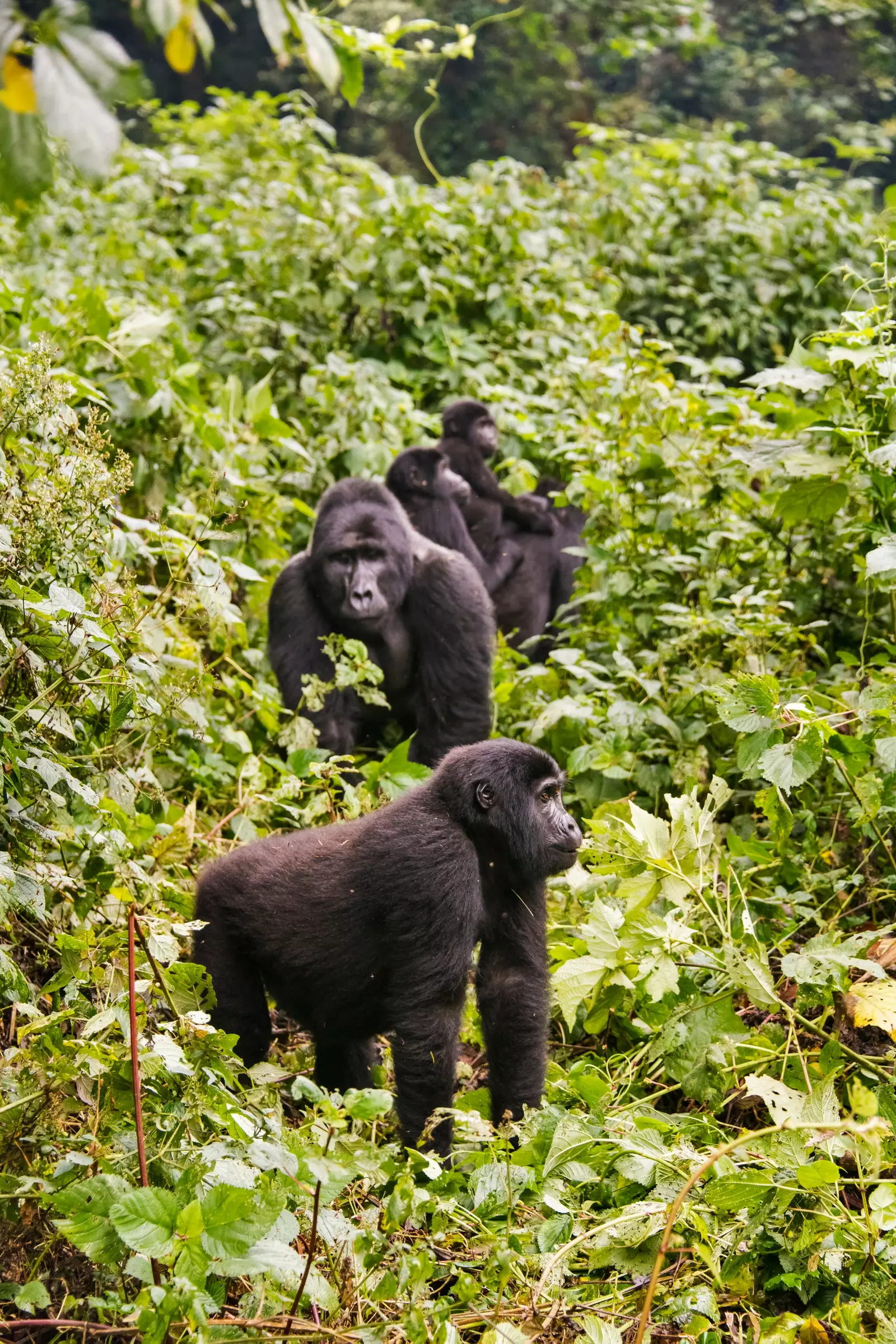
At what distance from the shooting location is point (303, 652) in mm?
4621

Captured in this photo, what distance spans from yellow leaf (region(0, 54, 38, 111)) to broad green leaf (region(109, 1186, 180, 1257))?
1.30 metres

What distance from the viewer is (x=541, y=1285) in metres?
2.03

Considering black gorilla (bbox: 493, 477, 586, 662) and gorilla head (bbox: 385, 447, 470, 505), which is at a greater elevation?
gorilla head (bbox: 385, 447, 470, 505)

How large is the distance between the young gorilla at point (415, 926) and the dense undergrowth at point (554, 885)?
0.38 ft

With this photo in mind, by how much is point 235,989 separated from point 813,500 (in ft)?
6.66

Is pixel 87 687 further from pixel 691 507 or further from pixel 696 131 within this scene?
pixel 696 131

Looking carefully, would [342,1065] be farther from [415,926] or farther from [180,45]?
[180,45]

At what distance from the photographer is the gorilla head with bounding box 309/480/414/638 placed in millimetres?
4480

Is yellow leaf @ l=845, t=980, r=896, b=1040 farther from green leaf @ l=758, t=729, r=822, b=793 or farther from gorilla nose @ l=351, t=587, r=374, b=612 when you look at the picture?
gorilla nose @ l=351, t=587, r=374, b=612

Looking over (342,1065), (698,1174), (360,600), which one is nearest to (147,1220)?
(698,1174)

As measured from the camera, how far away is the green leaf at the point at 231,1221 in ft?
5.49

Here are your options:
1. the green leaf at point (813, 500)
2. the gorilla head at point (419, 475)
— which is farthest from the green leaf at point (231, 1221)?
the gorilla head at point (419, 475)

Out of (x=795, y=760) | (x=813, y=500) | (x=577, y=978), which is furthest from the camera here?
(x=813, y=500)

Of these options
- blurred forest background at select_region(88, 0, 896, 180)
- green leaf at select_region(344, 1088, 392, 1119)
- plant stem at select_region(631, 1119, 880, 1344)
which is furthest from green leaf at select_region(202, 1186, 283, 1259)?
blurred forest background at select_region(88, 0, 896, 180)
